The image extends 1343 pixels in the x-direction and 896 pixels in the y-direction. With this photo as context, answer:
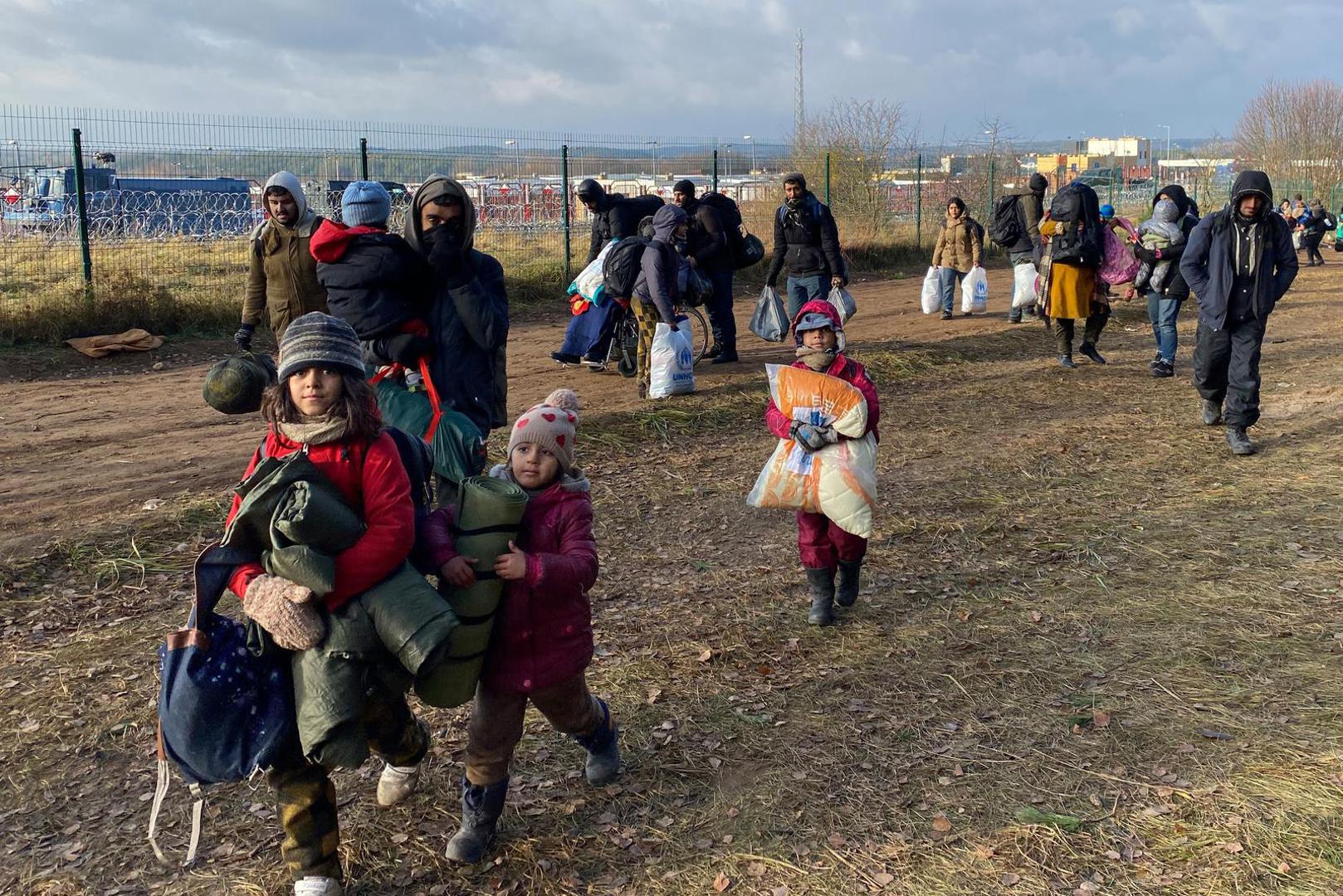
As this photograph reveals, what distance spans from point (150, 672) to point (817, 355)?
301 centimetres

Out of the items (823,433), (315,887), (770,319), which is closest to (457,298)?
(823,433)

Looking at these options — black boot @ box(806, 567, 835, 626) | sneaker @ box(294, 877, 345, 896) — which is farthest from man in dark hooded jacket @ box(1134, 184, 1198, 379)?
sneaker @ box(294, 877, 345, 896)

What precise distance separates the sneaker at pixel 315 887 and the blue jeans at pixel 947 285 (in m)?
12.9

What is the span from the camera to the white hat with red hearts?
314cm

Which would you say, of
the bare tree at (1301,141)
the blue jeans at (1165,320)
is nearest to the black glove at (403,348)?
the blue jeans at (1165,320)

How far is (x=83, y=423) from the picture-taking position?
879 centimetres

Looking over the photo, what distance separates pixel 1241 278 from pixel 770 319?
163 inches

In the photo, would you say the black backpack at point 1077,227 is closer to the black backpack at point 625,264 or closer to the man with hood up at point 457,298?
the black backpack at point 625,264

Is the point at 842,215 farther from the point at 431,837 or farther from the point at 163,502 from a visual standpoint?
the point at 431,837

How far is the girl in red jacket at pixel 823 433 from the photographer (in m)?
4.78

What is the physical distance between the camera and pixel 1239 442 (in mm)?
8031

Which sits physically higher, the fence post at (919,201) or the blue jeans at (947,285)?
the fence post at (919,201)

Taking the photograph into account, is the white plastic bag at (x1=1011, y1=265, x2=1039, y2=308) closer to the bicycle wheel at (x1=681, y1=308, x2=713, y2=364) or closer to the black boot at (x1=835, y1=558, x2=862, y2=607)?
the bicycle wheel at (x1=681, y1=308, x2=713, y2=364)

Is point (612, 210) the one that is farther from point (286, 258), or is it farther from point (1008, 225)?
point (1008, 225)
